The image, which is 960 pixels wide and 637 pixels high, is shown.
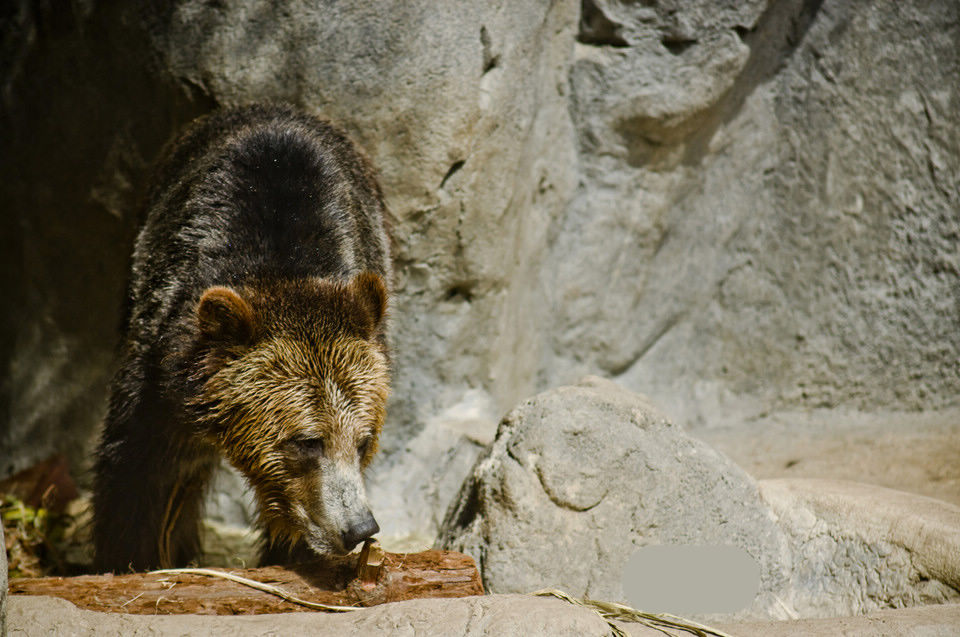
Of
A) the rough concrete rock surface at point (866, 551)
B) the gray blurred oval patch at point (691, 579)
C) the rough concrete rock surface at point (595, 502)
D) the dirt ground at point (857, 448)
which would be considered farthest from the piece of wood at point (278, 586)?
the dirt ground at point (857, 448)

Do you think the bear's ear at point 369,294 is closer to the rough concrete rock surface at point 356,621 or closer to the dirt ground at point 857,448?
the rough concrete rock surface at point 356,621

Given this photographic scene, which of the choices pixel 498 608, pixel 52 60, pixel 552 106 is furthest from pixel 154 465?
pixel 552 106

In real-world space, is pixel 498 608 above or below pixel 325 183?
below

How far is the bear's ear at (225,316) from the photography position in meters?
4.09

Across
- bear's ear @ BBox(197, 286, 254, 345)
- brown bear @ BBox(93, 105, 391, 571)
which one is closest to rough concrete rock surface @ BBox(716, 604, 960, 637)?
brown bear @ BBox(93, 105, 391, 571)

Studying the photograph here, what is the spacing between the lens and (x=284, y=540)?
4.74 m

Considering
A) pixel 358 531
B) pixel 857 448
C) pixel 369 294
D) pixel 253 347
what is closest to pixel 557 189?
pixel 857 448

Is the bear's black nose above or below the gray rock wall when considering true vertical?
below

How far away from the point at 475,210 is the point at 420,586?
3237 millimetres

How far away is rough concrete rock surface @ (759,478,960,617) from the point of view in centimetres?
434

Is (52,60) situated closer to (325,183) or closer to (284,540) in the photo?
(325,183)

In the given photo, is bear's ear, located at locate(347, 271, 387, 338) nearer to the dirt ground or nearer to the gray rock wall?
the gray rock wall

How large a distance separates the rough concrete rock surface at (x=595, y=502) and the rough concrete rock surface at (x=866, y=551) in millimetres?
118

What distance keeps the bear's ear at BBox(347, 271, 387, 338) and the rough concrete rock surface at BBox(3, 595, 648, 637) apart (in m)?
1.45
